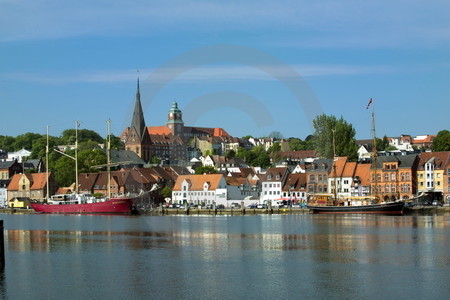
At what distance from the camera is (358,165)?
134m

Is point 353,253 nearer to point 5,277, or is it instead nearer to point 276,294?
point 276,294

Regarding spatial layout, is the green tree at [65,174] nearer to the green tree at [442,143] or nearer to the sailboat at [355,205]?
the sailboat at [355,205]

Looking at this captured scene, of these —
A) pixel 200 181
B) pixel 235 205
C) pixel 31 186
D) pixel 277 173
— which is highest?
pixel 277 173

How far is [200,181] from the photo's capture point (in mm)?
147500

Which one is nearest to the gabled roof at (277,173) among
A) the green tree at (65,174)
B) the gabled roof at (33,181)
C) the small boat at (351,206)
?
the small boat at (351,206)

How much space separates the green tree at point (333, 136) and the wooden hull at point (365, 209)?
85.3 ft

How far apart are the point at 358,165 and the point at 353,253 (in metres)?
85.4

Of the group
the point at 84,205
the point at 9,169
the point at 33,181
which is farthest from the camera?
the point at 9,169

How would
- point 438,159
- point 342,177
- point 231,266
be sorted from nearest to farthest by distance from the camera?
point 231,266, point 438,159, point 342,177

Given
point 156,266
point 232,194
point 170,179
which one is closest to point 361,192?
point 232,194

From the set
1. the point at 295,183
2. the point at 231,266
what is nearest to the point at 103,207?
the point at 295,183

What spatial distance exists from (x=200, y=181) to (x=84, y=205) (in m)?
26.8

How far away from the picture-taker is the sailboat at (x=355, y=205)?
11107 centimetres

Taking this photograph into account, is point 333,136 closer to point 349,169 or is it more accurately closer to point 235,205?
point 349,169
